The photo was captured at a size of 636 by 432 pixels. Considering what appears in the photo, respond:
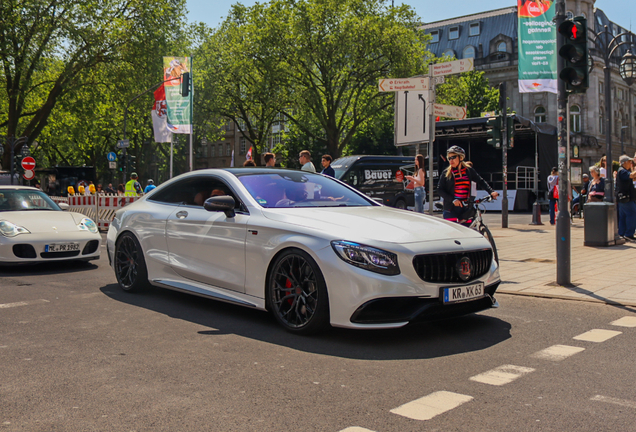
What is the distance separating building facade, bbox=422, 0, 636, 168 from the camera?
60656mm

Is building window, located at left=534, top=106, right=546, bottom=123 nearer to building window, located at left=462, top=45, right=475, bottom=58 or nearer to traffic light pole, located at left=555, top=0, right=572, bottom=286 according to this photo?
building window, located at left=462, top=45, right=475, bottom=58

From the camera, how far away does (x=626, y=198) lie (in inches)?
556

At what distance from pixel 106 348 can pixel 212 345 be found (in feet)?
2.53

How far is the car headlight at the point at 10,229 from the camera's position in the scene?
902cm

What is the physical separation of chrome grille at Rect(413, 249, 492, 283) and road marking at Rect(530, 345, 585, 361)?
2.58 ft

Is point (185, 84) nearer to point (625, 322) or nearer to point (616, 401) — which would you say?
point (625, 322)

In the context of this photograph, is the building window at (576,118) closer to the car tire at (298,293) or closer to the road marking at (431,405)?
the car tire at (298,293)

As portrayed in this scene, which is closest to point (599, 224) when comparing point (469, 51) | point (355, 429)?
point (355, 429)

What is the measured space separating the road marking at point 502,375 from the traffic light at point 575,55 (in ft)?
14.6

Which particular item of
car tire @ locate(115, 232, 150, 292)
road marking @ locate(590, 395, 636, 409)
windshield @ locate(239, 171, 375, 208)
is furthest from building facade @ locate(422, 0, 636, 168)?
road marking @ locate(590, 395, 636, 409)

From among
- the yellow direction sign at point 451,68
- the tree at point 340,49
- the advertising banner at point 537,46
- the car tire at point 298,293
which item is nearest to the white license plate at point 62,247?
the car tire at point 298,293

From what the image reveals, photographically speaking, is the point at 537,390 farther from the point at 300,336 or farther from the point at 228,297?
the point at 228,297

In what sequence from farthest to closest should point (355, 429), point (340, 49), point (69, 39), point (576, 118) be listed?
1. point (576, 118)
2. point (340, 49)
3. point (69, 39)
4. point (355, 429)

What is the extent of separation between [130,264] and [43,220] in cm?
296
